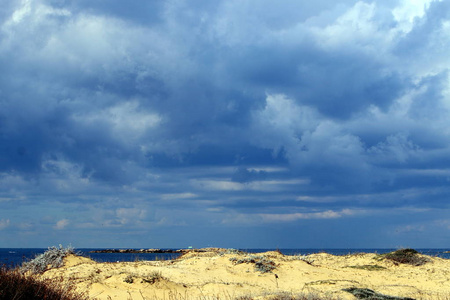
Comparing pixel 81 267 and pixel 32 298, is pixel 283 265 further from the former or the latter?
pixel 32 298

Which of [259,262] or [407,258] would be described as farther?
[407,258]

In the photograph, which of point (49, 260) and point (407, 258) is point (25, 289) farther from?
point (407, 258)

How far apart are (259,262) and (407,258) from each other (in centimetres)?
1418

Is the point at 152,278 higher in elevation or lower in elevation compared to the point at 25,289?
lower

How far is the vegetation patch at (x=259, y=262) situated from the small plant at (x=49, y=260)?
10.8 m

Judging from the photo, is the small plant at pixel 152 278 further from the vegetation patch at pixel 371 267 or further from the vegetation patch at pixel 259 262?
the vegetation patch at pixel 371 267

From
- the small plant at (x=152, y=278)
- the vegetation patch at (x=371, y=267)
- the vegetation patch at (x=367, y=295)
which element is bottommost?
the vegetation patch at (x=371, y=267)

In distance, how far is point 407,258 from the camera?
1388 inches

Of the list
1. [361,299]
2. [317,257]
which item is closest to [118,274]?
[361,299]

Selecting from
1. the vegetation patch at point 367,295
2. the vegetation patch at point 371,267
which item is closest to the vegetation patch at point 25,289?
the vegetation patch at point 367,295

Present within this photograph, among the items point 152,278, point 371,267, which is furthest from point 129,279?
point 371,267

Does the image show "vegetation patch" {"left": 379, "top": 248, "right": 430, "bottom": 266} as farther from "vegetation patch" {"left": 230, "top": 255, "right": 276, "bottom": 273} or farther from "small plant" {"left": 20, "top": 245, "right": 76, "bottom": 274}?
"small plant" {"left": 20, "top": 245, "right": 76, "bottom": 274}

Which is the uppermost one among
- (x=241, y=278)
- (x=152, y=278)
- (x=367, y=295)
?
(x=152, y=278)

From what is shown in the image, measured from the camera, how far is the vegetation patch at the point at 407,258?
34656mm
